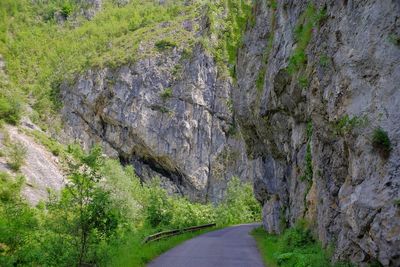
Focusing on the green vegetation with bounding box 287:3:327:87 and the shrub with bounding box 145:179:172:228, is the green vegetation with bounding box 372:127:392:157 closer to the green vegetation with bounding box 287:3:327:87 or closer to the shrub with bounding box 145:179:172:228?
the green vegetation with bounding box 287:3:327:87

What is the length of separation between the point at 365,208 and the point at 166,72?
67322 millimetres

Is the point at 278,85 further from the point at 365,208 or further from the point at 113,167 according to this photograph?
the point at 113,167

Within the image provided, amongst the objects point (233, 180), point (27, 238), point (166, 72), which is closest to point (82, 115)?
point (166, 72)

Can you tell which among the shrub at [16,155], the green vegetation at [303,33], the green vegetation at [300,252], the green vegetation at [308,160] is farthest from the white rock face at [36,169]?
the green vegetation at [303,33]

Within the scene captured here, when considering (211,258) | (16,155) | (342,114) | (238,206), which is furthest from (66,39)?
(342,114)

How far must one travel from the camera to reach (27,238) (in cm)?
1664

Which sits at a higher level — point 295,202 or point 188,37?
point 188,37

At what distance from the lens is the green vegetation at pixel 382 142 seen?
812 centimetres

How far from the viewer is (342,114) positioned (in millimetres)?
10258

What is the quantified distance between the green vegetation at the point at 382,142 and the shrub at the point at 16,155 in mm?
46806

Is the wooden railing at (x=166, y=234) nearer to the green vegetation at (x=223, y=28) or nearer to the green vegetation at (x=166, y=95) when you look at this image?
the green vegetation at (x=166, y=95)

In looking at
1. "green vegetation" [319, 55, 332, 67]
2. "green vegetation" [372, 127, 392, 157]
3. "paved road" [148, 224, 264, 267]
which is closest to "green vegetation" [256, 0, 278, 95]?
"green vegetation" [319, 55, 332, 67]

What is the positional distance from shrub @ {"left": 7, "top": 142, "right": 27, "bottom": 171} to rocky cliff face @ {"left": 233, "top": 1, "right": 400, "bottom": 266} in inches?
1459

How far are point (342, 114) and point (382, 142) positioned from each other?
2132mm
